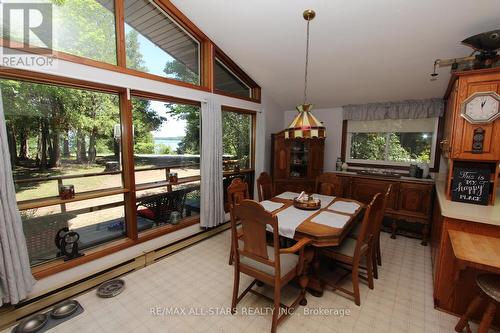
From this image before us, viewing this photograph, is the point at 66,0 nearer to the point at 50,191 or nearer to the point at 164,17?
the point at 164,17

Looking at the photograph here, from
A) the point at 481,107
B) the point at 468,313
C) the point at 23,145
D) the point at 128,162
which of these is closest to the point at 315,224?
the point at 468,313

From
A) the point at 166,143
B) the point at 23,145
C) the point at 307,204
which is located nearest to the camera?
the point at 23,145

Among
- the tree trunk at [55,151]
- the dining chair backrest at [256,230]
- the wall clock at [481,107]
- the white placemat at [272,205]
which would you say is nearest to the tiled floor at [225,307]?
the dining chair backrest at [256,230]

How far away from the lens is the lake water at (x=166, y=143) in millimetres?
2923

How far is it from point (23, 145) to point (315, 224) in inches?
104

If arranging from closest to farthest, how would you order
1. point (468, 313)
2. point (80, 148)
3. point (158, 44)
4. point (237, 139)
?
point (468, 313)
point (80, 148)
point (158, 44)
point (237, 139)

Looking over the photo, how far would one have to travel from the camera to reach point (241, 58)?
134 inches

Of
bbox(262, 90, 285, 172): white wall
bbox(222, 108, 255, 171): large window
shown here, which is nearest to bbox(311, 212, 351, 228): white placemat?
bbox(222, 108, 255, 171): large window

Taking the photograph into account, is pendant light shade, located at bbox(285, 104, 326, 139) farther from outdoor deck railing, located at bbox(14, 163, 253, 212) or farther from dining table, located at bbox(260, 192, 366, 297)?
outdoor deck railing, located at bbox(14, 163, 253, 212)

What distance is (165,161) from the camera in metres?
3.07

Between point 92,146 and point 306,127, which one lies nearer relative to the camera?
point 306,127

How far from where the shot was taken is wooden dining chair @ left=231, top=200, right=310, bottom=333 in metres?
1.60

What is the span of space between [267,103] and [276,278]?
341 cm

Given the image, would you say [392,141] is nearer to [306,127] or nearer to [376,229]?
[376,229]
